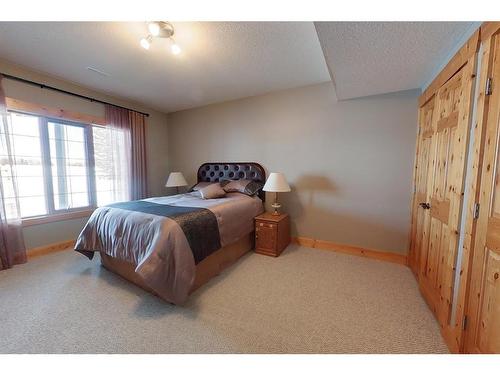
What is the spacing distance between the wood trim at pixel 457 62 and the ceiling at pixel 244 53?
12cm

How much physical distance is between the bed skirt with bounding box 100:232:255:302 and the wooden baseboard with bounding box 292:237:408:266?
1.08m

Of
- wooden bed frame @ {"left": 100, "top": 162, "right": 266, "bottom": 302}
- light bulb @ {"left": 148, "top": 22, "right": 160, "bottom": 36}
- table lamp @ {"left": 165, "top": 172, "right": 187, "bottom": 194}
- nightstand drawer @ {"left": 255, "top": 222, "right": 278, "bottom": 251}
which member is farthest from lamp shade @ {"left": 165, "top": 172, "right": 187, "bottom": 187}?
light bulb @ {"left": 148, "top": 22, "right": 160, "bottom": 36}

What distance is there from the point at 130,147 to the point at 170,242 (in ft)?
8.59

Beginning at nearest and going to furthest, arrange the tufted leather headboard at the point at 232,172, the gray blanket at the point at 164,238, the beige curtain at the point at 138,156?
1. the gray blanket at the point at 164,238
2. the tufted leather headboard at the point at 232,172
3. the beige curtain at the point at 138,156

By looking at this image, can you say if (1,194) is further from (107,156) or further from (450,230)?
(450,230)

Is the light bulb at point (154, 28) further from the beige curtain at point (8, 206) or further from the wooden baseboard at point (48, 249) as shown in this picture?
the wooden baseboard at point (48, 249)

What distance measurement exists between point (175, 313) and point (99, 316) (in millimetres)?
588

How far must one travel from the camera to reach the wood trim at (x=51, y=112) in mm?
2397

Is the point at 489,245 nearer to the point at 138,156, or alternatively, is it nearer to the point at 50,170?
the point at 138,156

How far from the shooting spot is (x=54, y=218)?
2791 mm

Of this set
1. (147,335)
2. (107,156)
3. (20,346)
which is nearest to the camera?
(20,346)

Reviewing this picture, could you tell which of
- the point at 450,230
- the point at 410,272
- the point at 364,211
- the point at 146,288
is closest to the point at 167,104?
the point at 146,288

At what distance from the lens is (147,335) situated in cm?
140

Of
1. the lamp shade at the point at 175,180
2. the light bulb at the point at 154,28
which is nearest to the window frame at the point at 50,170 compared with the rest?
the lamp shade at the point at 175,180
